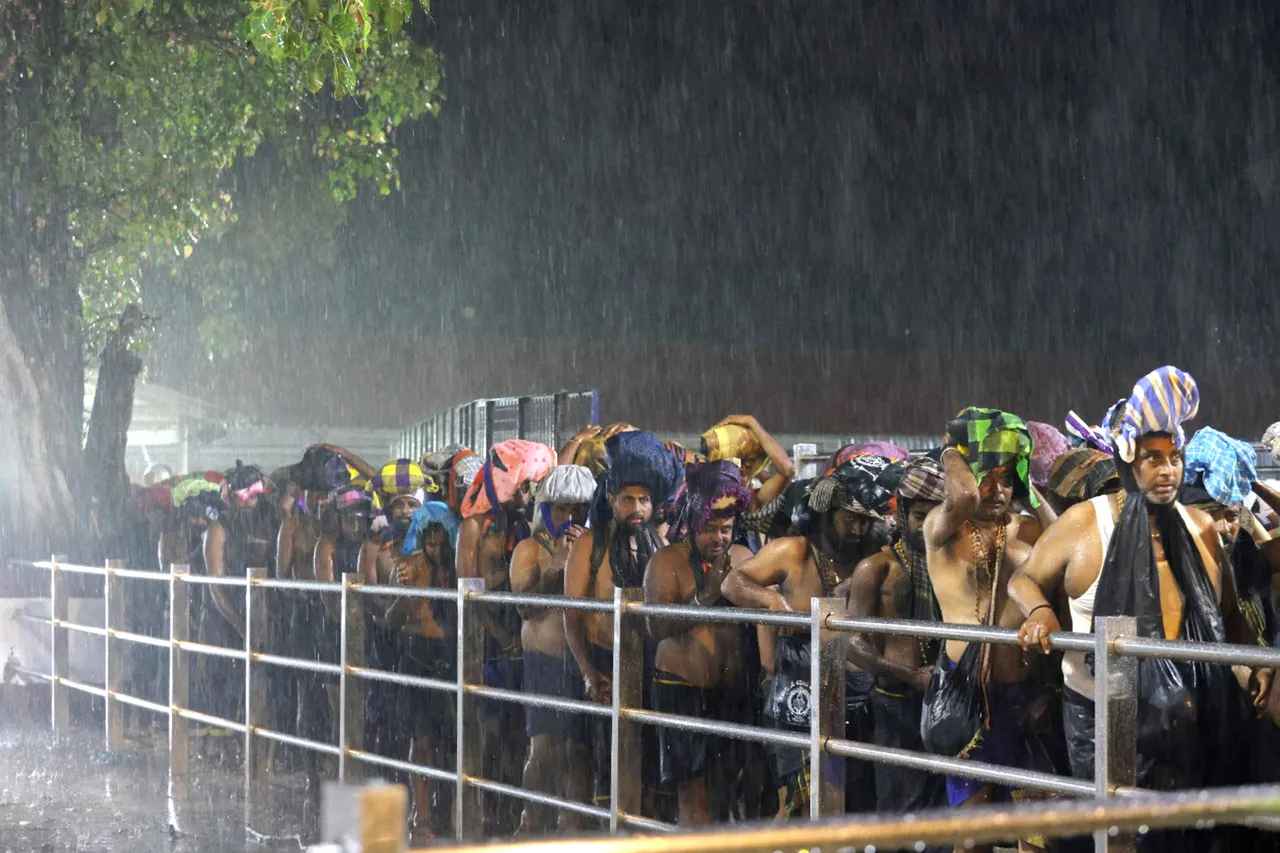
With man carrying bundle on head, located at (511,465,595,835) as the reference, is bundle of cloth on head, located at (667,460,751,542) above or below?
above

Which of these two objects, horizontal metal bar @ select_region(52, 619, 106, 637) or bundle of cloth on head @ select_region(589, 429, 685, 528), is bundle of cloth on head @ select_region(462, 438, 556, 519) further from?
horizontal metal bar @ select_region(52, 619, 106, 637)

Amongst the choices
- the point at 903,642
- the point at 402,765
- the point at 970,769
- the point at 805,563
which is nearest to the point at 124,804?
the point at 402,765

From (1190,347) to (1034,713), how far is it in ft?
114

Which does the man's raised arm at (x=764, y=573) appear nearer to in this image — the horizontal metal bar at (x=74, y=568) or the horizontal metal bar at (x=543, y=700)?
the horizontal metal bar at (x=543, y=700)

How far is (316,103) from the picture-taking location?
19.7 m

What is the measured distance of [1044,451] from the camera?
24.0 feet

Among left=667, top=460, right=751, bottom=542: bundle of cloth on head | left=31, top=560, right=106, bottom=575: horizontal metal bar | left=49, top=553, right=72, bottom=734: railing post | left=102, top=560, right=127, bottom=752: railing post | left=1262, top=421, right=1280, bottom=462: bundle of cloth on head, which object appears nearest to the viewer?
left=667, top=460, right=751, bottom=542: bundle of cloth on head

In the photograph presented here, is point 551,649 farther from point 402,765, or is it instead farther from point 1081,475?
point 1081,475

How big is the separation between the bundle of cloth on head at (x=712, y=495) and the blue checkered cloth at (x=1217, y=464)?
68.0 inches

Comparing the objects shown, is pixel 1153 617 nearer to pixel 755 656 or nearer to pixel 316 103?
pixel 755 656

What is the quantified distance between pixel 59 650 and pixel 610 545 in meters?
7.22

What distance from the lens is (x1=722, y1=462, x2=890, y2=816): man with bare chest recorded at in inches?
265

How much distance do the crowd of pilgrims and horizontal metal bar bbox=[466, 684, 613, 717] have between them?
0.29 m

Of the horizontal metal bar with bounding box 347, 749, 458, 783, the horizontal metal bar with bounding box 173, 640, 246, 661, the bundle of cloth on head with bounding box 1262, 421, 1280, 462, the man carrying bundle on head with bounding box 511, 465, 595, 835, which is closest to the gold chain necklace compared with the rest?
the man carrying bundle on head with bounding box 511, 465, 595, 835
